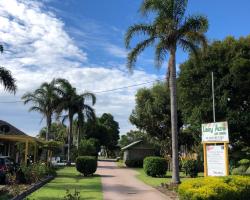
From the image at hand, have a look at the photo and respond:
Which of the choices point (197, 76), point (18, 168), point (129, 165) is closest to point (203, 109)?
point (197, 76)

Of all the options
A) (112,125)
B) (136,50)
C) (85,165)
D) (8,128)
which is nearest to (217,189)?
(136,50)

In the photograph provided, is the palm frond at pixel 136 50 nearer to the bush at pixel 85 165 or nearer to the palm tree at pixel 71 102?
the bush at pixel 85 165

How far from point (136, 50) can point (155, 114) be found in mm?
25274

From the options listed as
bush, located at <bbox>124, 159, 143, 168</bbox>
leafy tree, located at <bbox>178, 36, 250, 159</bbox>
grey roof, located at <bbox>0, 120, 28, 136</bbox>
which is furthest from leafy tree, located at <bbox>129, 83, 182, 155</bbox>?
grey roof, located at <bbox>0, 120, 28, 136</bbox>

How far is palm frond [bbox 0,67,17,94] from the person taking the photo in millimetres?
24766

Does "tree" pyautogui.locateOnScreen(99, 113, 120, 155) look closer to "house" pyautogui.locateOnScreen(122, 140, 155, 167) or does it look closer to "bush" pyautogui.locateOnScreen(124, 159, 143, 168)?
"house" pyautogui.locateOnScreen(122, 140, 155, 167)

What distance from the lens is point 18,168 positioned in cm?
2452

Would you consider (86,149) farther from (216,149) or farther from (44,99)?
(216,149)

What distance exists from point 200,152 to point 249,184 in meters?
24.1

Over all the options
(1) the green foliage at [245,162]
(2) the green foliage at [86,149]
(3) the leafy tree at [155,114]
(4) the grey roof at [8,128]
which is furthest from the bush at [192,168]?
(4) the grey roof at [8,128]

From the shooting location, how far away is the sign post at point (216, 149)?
62.2ft

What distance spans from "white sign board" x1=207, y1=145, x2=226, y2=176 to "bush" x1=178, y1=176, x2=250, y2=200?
4055mm

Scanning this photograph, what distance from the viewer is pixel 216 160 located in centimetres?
1936

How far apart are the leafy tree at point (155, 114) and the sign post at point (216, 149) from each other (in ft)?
92.2
